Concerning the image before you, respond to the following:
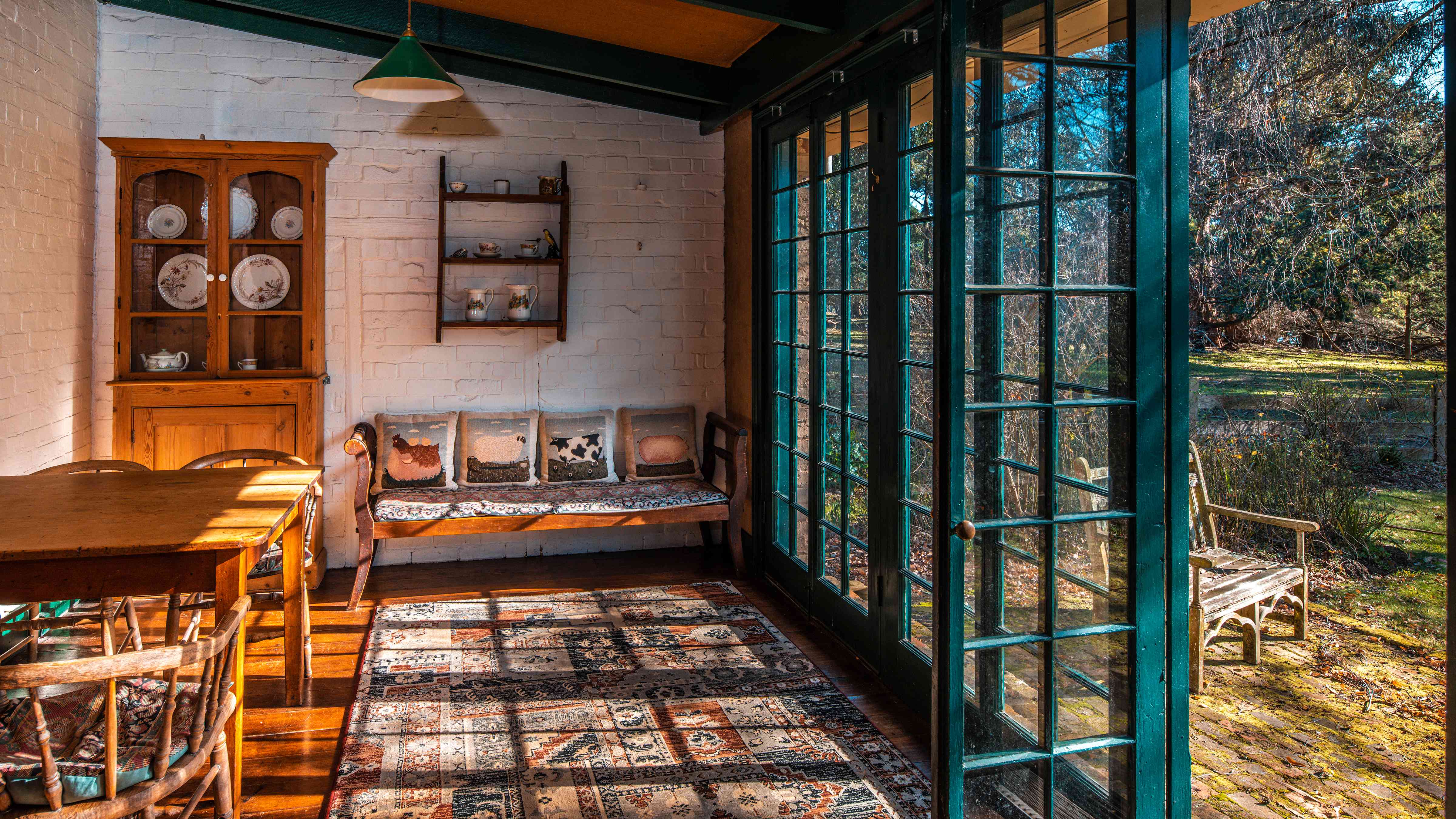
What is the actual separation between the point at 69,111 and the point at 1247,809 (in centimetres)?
585

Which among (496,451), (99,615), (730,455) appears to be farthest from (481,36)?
(99,615)

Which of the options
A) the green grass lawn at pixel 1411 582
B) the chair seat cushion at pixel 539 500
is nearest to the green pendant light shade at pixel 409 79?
the chair seat cushion at pixel 539 500

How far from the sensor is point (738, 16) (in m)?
4.46

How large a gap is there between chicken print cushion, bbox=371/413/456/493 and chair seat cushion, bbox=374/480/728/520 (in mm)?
51

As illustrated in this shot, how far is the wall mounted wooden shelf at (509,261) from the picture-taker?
5531 mm

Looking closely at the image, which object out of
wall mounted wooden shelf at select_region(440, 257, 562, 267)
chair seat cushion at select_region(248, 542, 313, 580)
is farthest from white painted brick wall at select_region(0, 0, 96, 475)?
wall mounted wooden shelf at select_region(440, 257, 562, 267)

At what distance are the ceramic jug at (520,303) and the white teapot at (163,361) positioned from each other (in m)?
1.74

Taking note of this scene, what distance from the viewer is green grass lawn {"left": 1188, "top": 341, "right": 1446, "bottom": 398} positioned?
4160mm

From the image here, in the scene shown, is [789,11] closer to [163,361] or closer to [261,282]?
[261,282]

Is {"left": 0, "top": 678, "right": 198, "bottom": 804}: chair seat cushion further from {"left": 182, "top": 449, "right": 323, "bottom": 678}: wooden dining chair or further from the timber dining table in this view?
{"left": 182, "top": 449, "right": 323, "bottom": 678}: wooden dining chair

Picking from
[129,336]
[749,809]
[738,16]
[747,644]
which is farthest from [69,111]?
[749,809]

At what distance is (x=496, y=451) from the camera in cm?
562

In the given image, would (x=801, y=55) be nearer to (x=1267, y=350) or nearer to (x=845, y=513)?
(x=845, y=513)

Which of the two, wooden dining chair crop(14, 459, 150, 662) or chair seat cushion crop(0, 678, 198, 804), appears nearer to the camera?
chair seat cushion crop(0, 678, 198, 804)
